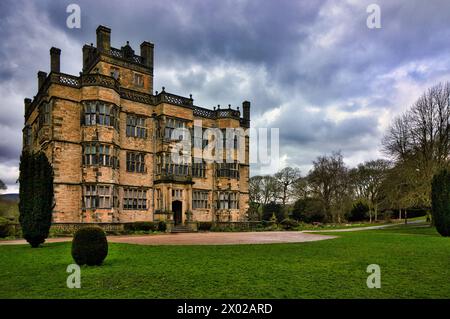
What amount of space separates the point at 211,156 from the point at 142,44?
542 inches

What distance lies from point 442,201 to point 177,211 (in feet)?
73.7

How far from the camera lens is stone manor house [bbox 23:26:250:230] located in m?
26.9

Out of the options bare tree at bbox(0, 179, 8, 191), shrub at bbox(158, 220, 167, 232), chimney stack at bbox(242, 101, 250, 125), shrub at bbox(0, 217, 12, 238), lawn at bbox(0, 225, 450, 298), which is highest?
chimney stack at bbox(242, 101, 250, 125)

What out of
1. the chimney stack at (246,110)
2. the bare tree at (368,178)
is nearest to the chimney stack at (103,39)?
the chimney stack at (246,110)

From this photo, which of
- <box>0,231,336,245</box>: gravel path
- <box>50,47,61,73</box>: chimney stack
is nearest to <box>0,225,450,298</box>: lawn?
<box>0,231,336,245</box>: gravel path

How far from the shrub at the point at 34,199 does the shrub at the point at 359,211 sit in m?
53.6

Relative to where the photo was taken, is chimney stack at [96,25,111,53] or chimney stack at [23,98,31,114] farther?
chimney stack at [23,98,31,114]

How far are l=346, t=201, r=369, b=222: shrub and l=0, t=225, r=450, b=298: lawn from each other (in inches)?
1919

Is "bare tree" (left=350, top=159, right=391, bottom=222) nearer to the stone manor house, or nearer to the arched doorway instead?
the stone manor house

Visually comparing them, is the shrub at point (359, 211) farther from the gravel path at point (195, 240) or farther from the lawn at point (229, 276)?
the lawn at point (229, 276)

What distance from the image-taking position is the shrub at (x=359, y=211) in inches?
2329

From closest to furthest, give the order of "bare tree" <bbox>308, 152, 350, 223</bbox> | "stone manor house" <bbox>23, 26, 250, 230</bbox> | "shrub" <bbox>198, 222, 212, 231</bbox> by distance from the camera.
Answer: "stone manor house" <bbox>23, 26, 250, 230</bbox> < "shrub" <bbox>198, 222, 212, 231</bbox> < "bare tree" <bbox>308, 152, 350, 223</bbox>
